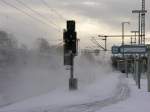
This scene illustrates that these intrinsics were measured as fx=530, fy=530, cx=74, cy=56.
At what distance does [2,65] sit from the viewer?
2496 inches

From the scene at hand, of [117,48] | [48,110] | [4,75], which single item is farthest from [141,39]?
[48,110]

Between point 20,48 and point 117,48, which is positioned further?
point 20,48

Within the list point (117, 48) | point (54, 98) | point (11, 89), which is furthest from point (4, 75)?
point (54, 98)

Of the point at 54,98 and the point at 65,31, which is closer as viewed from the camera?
the point at 54,98

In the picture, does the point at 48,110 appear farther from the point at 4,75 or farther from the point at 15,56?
the point at 15,56

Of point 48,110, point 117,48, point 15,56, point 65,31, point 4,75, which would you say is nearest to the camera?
point 48,110

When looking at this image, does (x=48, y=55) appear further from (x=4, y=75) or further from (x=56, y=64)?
(x=4, y=75)

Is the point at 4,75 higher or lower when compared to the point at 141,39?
lower

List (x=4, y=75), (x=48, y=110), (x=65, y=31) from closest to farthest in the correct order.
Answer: (x=48, y=110)
(x=65, y=31)
(x=4, y=75)

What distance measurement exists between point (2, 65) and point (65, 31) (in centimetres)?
2715

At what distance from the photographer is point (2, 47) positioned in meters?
66.9

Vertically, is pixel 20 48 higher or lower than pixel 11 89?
higher

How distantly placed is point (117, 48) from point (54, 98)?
1018 inches

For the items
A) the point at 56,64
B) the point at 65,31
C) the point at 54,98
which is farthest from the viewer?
the point at 56,64
